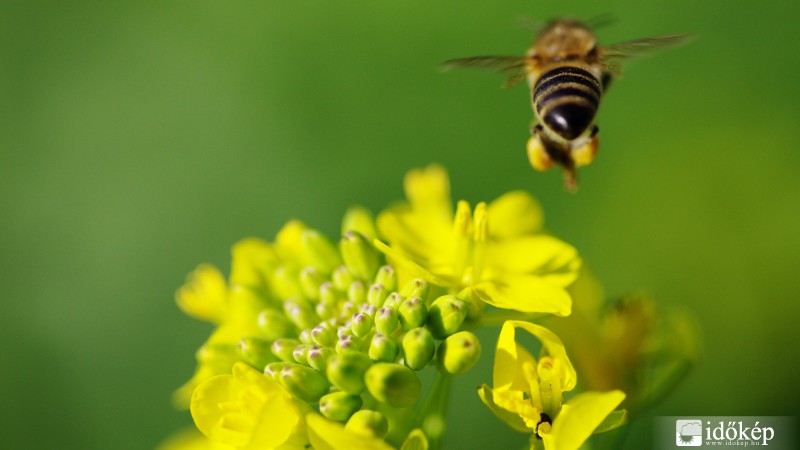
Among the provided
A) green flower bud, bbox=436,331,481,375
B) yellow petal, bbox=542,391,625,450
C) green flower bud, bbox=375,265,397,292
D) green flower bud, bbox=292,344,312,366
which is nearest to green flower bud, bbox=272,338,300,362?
green flower bud, bbox=292,344,312,366

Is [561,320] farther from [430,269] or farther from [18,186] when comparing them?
[18,186]

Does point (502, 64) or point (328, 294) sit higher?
point (502, 64)

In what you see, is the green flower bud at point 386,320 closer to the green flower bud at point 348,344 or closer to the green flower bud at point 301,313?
the green flower bud at point 348,344

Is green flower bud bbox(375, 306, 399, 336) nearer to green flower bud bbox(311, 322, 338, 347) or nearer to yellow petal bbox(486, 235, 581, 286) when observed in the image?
green flower bud bbox(311, 322, 338, 347)

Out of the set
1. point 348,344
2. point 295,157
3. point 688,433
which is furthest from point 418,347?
point 295,157

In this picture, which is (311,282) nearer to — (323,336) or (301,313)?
(301,313)

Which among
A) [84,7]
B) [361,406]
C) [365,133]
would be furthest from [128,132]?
[361,406]
